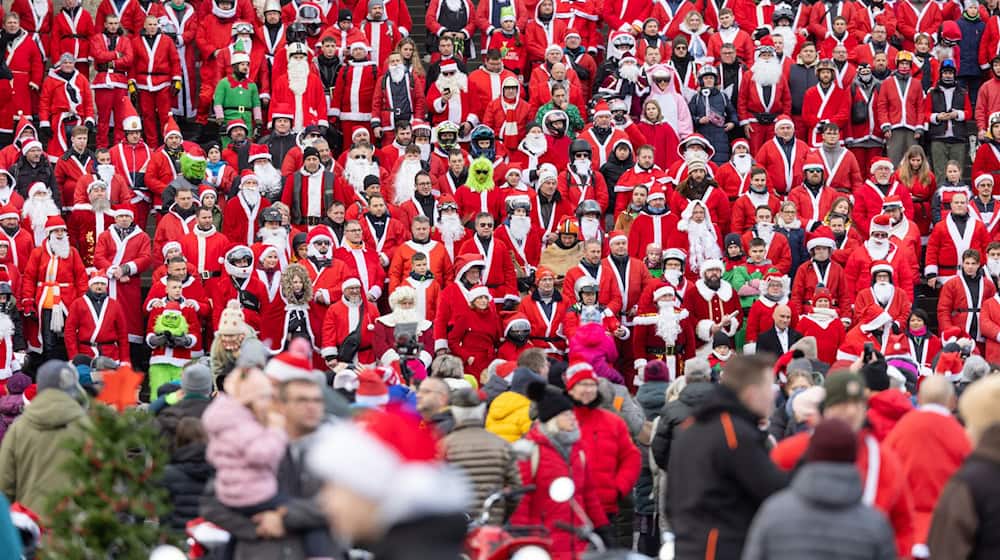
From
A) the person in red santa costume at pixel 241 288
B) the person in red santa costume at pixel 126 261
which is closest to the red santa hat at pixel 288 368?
the person in red santa costume at pixel 241 288

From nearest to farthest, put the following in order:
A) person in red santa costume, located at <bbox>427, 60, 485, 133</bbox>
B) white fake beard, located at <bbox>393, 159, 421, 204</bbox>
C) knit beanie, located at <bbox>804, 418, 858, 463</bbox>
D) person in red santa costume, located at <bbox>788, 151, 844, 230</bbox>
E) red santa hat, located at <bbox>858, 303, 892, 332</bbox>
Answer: knit beanie, located at <bbox>804, 418, 858, 463</bbox>, red santa hat, located at <bbox>858, 303, 892, 332</bbox>, white fake beard, located at <bbox>393, 159, 421, 204</bbox>, person in red santa costume, located at <bbox>788, 151, 844, 230</bbox>, person in red santa costume, located at <bbox>427, 60, 485, 133</bbox>

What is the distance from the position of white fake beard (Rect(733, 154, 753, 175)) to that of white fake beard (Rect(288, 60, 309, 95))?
213 inches

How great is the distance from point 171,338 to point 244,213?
9.16 ft

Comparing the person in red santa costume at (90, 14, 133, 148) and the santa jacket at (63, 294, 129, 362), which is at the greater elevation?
the person in red santa costume at (90, 14, 133, 148)

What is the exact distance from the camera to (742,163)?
2238 cm

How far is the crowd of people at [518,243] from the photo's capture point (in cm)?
919

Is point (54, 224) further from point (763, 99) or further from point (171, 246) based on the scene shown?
point (763, 99)

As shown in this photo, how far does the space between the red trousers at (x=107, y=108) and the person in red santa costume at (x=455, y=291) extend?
254 inches

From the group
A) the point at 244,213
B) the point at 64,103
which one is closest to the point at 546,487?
the point at 244,213

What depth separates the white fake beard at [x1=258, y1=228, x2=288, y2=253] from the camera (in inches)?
810

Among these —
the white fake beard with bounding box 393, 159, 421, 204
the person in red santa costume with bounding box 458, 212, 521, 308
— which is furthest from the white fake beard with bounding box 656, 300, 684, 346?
the white fake beard with bounding box 393, 159, 421, 204

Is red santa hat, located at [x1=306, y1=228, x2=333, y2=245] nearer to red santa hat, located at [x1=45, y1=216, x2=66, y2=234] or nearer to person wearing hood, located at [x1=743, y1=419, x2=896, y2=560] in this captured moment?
red santa hat, located at [x1=45, y1=216, x2=66, y2=234]

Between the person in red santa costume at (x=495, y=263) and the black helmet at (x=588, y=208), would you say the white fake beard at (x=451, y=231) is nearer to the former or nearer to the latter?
the person in red santa costume at (x=495, y=263)

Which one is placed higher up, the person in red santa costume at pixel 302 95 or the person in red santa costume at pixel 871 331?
the person in red santa costume at pixel 302 95
